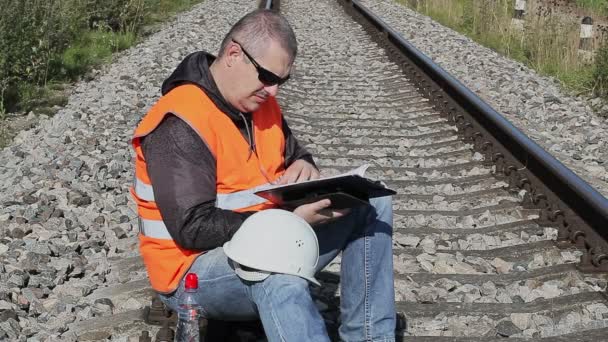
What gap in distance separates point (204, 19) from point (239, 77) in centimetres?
1200

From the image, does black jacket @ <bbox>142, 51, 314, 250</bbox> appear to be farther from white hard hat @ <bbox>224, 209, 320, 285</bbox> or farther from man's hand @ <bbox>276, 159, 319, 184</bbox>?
man's hand @ <bbox>276, 159, 319, 184</bbox>

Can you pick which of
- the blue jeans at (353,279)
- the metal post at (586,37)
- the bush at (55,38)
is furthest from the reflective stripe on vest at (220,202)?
the metal post at (586,37)

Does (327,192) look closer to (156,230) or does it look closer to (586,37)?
(156,230)

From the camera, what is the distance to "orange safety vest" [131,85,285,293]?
9.90 feet

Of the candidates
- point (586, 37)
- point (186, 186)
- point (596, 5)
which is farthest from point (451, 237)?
point (596, 5)

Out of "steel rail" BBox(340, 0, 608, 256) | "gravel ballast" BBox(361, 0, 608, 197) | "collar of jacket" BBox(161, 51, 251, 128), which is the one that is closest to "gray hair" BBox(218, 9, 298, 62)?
"collar of jacket" BBox(161, 51, 251, 128)

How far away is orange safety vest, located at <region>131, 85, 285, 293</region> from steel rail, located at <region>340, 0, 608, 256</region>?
6.48 ft

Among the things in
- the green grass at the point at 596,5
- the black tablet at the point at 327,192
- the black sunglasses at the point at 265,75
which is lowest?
the green grass at the point at 596,5

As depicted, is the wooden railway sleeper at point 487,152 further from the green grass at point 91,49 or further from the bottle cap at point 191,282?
the green grass at point 91,49

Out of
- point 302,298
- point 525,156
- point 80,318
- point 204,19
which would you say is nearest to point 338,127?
point 525,156

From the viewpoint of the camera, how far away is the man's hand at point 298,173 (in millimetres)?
3384

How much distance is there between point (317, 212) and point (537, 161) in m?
2.76

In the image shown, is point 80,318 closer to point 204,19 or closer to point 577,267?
point 577,267

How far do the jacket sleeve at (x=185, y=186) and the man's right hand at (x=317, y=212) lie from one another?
0.20 metres
